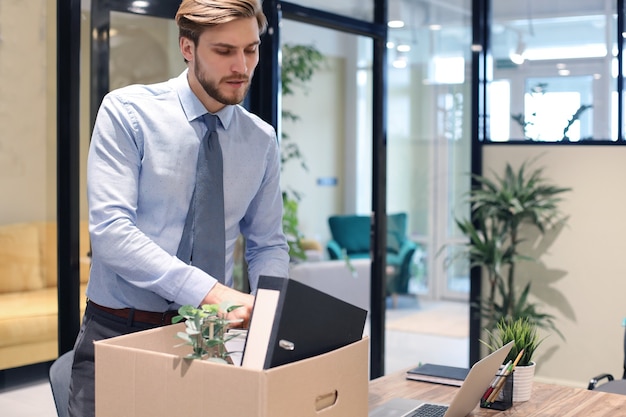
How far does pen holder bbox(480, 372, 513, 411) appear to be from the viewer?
2145mm

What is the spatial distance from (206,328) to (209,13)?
722 millimetres

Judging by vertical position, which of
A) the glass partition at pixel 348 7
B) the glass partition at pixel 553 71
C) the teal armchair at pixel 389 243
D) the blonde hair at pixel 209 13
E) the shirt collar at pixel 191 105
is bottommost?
the teal armchair at pixel 389 243

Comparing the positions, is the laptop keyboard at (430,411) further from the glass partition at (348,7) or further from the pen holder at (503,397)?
the glass partition at (348,7)

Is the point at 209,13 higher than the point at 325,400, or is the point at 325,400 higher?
the point at 209,13

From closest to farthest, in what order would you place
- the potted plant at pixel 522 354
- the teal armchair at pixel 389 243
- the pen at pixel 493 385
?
the pen at pixel 493 385
the potted plant at pixel 522 354
the teal armchair at pixel 389 243

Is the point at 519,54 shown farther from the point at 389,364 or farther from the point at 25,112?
the point at 25,112

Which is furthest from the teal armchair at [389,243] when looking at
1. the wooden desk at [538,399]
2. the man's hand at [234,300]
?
the man's hand at [234,300]

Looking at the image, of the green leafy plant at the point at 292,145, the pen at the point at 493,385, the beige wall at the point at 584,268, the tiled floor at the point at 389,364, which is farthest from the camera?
the green leafy plant at the point at 292,145

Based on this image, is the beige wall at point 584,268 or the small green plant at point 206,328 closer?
the small green plant at point 206,328

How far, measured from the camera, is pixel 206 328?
60.0 inches

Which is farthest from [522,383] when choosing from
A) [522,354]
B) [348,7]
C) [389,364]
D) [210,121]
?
[389,364]

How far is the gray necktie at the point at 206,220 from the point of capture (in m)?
2.00

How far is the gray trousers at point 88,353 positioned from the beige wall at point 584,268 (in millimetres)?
3971

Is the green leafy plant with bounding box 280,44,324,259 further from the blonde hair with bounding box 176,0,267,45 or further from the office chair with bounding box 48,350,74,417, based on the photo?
the blonde hair with bounding box 176,0,267,45
